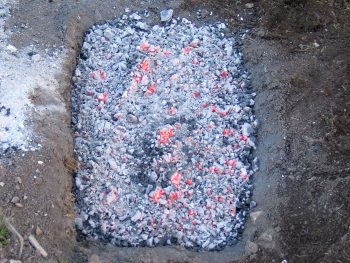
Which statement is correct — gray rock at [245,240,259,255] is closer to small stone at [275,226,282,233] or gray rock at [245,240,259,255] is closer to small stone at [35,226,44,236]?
small stone at [275,226,282,233]

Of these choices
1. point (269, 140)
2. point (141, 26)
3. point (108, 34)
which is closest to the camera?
point (269, 140)

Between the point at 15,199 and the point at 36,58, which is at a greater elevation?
the point at 36,58

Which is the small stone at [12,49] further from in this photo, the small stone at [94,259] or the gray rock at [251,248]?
the gray rock at [251,248]

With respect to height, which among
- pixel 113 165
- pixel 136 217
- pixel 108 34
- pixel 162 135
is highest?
pixel 108 34

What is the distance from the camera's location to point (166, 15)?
6688 mm

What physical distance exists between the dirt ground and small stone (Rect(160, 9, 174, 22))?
94 millimetres

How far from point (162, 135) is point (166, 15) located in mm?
1761

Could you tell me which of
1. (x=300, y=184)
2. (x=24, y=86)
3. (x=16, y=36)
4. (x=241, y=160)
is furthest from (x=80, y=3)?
(x=300, y=184)

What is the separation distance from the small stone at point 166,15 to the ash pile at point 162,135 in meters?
0.07

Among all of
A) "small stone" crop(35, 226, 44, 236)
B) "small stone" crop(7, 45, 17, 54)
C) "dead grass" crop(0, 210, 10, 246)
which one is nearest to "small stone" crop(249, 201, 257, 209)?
"small stone" crop(35, 226, 44, 236)

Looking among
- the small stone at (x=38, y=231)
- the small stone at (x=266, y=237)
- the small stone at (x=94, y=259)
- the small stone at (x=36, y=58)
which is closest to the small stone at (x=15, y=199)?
the small stone at (x=38, y=231)

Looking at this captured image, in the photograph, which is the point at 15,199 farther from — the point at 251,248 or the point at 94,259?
the point at 251,248

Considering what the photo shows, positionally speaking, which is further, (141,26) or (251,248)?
(141,26)

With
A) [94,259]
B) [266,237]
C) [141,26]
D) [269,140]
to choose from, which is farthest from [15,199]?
[141,26]
